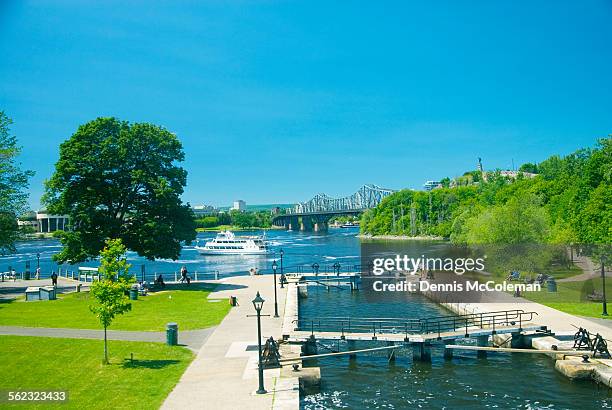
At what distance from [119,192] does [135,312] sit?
17.7 meters

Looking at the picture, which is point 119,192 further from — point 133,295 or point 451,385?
point 451,385

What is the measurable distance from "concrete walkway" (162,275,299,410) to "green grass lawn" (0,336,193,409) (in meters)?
0.68

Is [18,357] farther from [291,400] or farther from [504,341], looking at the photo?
[504,341]

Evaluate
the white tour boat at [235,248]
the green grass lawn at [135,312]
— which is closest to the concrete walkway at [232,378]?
the green grass lawn at [135,312]

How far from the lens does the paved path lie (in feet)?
91.4

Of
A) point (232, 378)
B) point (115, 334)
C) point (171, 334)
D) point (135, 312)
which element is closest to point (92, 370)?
point (171, 334)

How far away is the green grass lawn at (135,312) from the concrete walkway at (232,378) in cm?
308

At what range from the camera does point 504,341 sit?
31266 mm

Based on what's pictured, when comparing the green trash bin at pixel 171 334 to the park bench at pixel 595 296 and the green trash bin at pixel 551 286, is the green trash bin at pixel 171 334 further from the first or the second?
the green trash bin at pixel 551 286

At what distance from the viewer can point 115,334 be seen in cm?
2894

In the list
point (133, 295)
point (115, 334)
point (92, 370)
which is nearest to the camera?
point (92, 370)

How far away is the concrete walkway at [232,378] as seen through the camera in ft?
63.2

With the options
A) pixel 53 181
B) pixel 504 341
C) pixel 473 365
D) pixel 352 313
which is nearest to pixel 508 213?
pixel 352 313

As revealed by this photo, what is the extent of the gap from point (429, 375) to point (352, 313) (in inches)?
656
